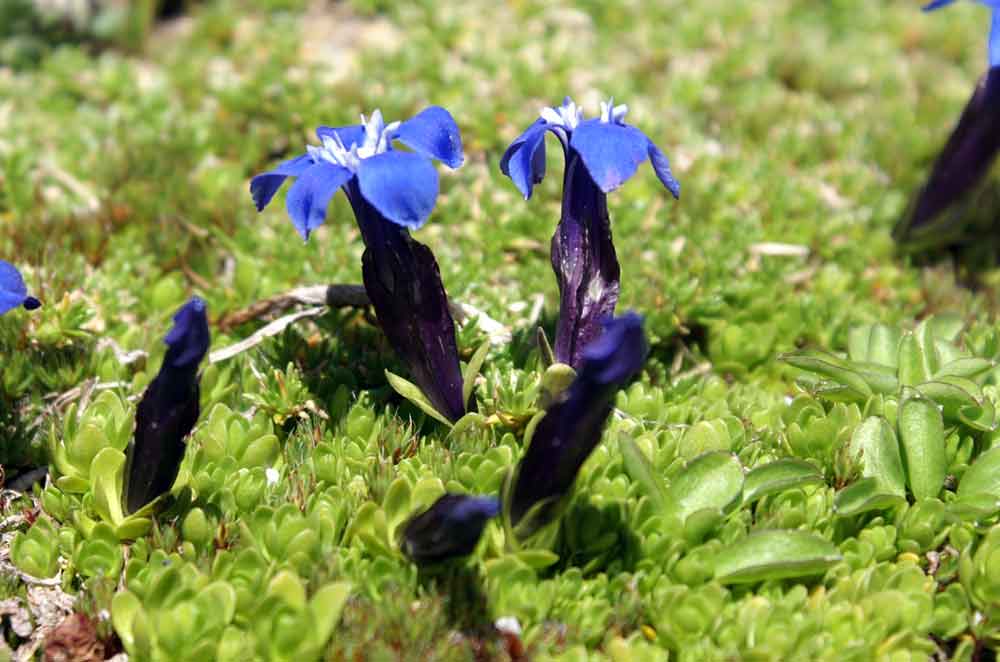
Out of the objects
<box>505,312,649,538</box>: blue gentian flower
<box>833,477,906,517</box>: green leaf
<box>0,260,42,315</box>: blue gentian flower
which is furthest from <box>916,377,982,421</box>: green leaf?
<box>0,260,42,315</box>: blue gentian flower

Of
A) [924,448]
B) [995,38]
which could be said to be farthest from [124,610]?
[995,38]

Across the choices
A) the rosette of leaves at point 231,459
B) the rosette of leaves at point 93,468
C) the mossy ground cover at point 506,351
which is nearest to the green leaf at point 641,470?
the mossy ground cover at point 506,351

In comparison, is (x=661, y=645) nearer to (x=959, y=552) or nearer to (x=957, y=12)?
(x=959, y=552)

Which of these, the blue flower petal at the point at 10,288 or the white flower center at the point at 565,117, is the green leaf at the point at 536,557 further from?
the blue flower petal at the point at 10,288

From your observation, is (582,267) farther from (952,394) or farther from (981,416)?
(981,416)

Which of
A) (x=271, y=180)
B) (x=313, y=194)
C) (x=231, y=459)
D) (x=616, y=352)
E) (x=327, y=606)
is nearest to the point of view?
(x=616, y=352)

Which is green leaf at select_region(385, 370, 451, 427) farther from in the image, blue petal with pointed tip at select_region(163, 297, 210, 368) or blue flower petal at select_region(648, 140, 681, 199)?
blue flower petal at select_region(648, 140, 681, 199)
